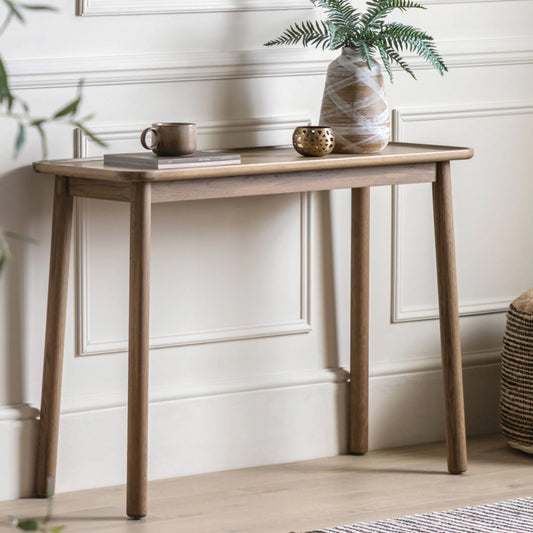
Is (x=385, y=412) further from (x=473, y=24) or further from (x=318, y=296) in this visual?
(x=473, y=24)

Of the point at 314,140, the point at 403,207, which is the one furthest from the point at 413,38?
the point at 403,207

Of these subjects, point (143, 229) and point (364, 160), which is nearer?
point (143, 229)

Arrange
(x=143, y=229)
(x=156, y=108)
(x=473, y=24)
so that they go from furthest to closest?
(x=473, y=24) < (x=156, y=108) < (x=143, y=229)

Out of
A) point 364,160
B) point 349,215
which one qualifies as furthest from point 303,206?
point 364,160

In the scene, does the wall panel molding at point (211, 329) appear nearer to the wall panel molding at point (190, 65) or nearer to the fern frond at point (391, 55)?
the wall panel molding at point (190, 65)

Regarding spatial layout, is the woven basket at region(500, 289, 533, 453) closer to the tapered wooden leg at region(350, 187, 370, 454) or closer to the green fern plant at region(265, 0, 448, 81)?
the tapered wooden leg at region(350, 187, 370, 454)

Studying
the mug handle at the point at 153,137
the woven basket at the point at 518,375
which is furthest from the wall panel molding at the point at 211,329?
the woven basket at the point at 518,375

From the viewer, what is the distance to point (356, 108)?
2246mm

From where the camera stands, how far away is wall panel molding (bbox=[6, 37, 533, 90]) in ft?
7.08

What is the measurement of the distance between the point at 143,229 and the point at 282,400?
0.74 m

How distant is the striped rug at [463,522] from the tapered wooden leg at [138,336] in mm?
394

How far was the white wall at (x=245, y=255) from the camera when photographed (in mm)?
2219

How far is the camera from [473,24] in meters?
2.65

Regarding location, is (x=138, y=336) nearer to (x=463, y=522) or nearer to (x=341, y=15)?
(x=463, y=522)
